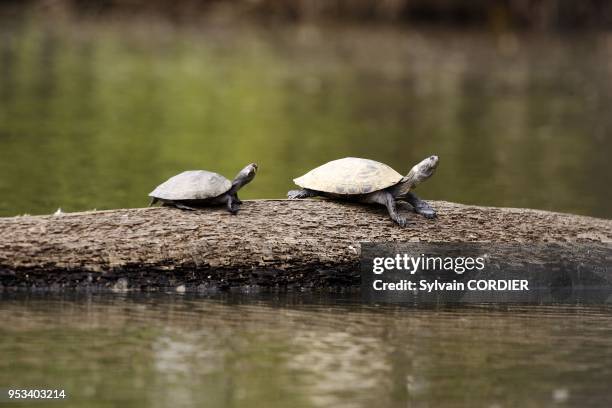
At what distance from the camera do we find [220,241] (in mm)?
7230

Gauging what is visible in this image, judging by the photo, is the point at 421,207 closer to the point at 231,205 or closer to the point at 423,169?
the point at 423,169

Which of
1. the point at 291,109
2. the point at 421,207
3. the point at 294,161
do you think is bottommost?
the point at 421,207

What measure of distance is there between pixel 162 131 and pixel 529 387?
34.3 ft

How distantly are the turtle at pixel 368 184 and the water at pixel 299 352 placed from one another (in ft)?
2.15

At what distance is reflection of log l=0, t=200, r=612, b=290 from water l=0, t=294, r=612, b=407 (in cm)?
19

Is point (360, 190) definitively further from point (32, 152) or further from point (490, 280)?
point (32, 152)

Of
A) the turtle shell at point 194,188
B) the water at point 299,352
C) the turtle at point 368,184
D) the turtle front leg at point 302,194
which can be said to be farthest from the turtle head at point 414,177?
the turtle shell at point 194,188

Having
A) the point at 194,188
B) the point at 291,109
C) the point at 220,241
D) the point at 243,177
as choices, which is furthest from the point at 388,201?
the point at 291,109

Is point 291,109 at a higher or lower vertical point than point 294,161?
higher

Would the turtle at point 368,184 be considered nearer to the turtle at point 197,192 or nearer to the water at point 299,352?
the turtle at point 197,192

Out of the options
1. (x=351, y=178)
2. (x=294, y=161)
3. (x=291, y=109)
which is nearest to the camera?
(x=351, y=178)

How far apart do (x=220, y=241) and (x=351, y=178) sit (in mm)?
891

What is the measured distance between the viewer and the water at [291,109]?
12133 millimetres

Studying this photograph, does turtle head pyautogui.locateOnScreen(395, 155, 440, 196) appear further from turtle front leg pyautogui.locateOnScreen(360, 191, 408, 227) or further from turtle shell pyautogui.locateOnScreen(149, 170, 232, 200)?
turtle shell pyautogui.locateOnScreen(149, 170, 232, 200)
